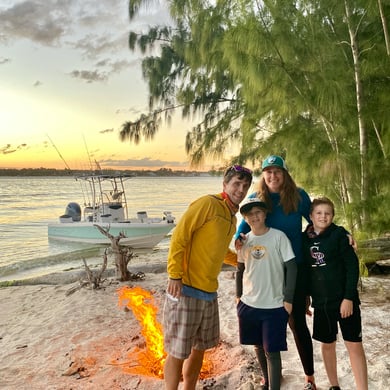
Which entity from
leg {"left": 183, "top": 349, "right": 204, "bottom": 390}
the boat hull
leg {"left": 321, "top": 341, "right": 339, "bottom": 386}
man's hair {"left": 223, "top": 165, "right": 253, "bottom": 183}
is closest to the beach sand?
leg {"left": 321, "top": 341, "right": 339, "bottom": 386}

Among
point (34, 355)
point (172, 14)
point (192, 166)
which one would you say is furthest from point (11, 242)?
point (34, 355)

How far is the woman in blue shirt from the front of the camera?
2.58 meters

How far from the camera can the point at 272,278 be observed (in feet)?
8.14

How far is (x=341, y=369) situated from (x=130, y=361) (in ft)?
6.36

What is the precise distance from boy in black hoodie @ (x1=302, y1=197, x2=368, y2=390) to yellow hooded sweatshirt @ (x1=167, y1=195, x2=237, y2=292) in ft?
1.97

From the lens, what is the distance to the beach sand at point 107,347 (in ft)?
10.4

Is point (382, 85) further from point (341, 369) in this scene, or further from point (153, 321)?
point (153, 321)

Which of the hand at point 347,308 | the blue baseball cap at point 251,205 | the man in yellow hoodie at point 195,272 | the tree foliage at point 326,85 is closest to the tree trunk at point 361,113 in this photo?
the tree foliage at point 326,85

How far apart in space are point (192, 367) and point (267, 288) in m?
0.71

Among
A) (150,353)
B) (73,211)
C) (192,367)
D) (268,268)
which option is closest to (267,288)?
(268,268)

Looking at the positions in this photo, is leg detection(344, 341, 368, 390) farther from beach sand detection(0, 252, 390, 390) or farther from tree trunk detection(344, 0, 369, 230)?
tree trunk detection(344, 0, 369, 230)

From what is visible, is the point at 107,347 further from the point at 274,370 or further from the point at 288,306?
the point at 288,306

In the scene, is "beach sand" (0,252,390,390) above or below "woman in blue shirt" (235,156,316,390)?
below

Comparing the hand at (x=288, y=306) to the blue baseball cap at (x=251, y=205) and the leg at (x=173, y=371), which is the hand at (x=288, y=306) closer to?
the blue baseball cap at (x=251, y=205)
